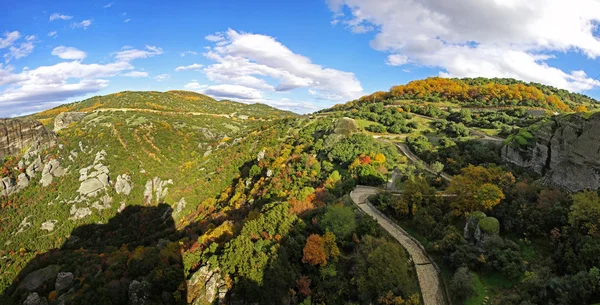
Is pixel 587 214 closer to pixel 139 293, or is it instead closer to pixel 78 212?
pixel 139 293

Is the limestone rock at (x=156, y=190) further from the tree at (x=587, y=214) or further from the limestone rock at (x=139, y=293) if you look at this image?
the tree at (x=587, y=214)

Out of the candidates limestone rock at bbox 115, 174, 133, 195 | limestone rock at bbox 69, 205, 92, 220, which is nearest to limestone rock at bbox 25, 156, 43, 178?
limestone rock at bbox 69, 205, 92, 220

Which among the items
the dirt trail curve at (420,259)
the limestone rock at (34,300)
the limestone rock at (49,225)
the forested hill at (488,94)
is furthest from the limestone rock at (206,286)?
the forested hill at (488,94)

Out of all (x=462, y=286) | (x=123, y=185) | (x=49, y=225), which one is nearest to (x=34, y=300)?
Answer: (x=49, y=225)

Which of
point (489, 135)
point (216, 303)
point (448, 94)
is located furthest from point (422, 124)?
point (216, 303)

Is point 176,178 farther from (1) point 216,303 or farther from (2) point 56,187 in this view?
(1) point 216,303

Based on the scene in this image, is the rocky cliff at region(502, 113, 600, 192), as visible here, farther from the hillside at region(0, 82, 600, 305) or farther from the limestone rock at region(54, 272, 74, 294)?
the limestone rock at region(54, 272, 74, 294)
